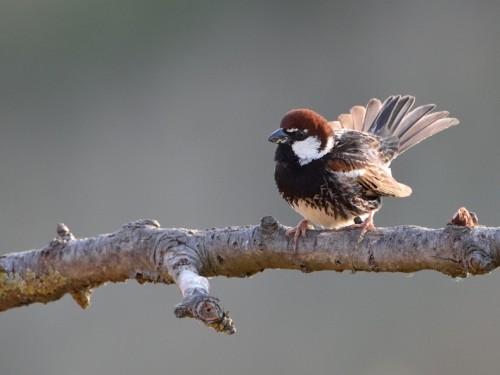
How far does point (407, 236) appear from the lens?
3.21m

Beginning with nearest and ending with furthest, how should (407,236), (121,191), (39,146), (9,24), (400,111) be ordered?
(407,236) < (400,111) < (121,191) < (39,146) < (9,24)

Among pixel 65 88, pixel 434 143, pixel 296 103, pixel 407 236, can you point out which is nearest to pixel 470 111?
pixel 434 143

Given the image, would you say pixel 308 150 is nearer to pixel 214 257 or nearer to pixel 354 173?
pixel 354 173

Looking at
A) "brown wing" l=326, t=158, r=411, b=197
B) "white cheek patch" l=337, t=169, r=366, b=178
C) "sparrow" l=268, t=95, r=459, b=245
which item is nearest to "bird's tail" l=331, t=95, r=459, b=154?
"sparrow" l=268, t=95, r=459, b=245

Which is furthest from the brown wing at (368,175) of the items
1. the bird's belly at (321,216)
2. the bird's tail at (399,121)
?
the bird's tail at (399,121)

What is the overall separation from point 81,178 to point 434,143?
313cm

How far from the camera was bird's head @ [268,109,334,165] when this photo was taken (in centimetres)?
446

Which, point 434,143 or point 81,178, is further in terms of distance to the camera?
point 81,178

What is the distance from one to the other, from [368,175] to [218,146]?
5.08m

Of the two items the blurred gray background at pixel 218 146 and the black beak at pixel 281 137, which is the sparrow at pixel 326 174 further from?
the blurred gray background at pixel 218 146

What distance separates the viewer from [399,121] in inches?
215

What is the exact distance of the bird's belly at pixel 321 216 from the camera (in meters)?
4.35

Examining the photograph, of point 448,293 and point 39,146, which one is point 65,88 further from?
point 448,293

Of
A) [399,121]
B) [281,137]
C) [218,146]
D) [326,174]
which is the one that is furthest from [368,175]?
[218,146]
